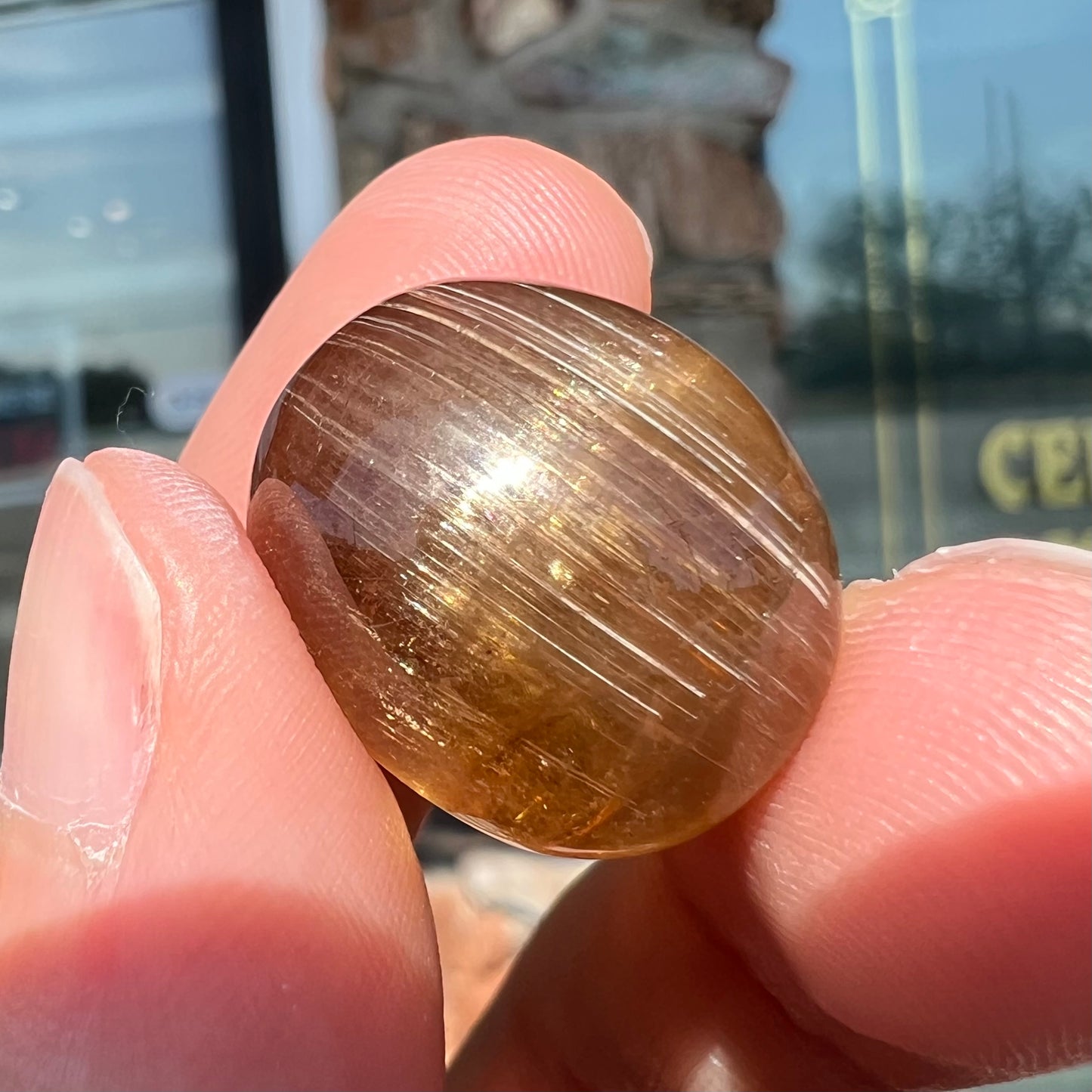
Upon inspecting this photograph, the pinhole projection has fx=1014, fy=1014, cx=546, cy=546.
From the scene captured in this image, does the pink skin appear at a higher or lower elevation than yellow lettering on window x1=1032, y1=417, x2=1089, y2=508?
higher

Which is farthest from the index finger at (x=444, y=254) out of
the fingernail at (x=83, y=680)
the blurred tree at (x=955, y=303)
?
the blurred tree at (x=955, y=303)

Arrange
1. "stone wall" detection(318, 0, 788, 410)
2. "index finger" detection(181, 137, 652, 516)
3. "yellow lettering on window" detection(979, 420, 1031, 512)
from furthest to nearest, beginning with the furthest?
"yellow lettering on window" detection(979, 420, 1031, 512)
"stone wall" detection(318, 0, 788, 410)
"index finger" detection(181, 137, 652, 516)

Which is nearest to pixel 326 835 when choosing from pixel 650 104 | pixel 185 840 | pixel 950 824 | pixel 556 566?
pixel 185 840

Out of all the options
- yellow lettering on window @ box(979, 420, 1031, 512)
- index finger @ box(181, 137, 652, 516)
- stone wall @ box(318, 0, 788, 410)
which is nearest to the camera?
index finger @ box(181, 137, 652, 516)

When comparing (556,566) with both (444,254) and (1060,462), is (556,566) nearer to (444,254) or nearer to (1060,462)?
(444,254)

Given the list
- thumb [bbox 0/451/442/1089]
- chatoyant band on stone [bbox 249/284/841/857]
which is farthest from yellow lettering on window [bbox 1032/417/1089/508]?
thumb [bbox 0/451/442/1089]

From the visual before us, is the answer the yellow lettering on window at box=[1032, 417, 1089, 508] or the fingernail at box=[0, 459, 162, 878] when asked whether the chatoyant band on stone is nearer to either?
the fingernail at box=[0, 459, 162, 878]

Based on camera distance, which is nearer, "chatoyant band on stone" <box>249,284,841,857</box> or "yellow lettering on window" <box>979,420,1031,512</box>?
"chatoyant band on stone" <box>249,284,841,857</box>
